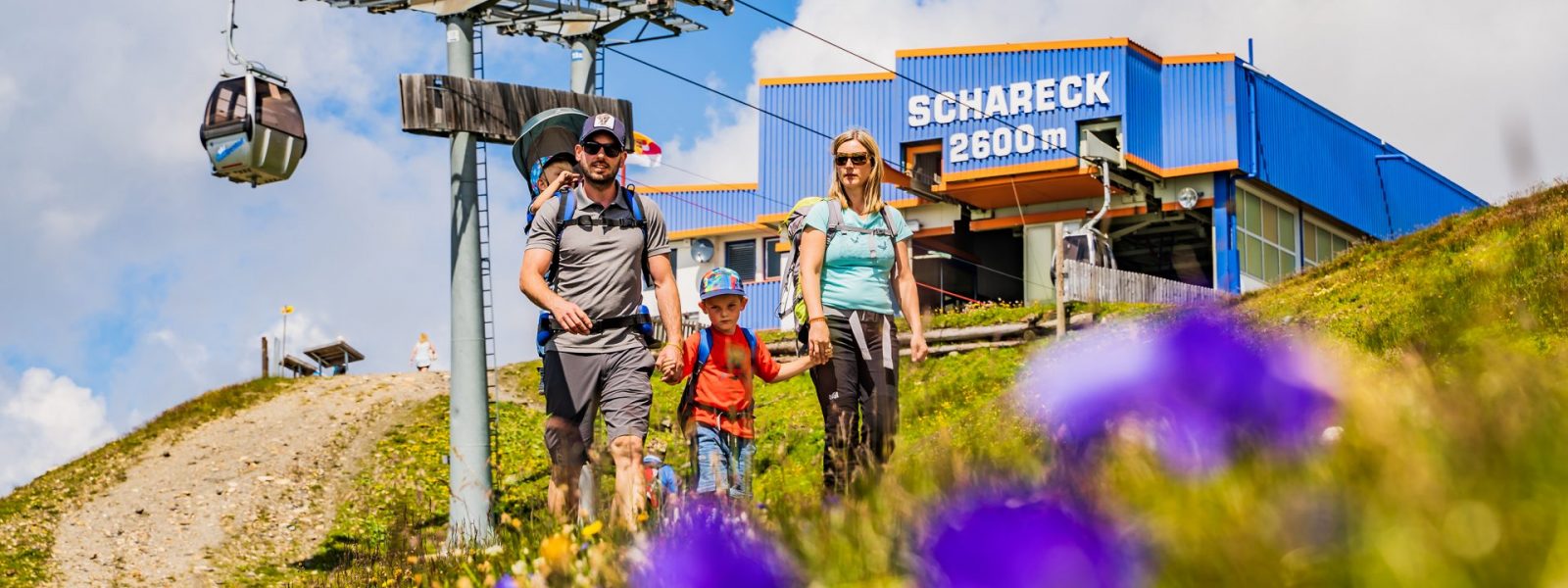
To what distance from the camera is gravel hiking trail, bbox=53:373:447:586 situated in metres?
14.6

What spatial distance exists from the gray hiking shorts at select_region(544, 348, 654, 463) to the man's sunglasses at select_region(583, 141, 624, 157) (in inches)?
34.8

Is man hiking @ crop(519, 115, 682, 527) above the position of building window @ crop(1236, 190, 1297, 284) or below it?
below

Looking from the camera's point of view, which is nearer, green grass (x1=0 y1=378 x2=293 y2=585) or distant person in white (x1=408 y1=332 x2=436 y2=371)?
green grass (x1=0 y1=378 x2=293 y2=585)

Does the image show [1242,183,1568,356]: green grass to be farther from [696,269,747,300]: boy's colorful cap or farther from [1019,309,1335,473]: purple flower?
[696,269,747,300]: boy's colorful cap

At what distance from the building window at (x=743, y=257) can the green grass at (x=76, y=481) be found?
1718cm

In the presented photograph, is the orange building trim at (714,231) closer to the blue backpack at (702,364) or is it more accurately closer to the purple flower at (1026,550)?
the blue backpack at (702,364)

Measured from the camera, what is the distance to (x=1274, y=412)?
113 centimetres

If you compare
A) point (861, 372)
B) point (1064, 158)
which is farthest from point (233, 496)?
point (1064, 158)

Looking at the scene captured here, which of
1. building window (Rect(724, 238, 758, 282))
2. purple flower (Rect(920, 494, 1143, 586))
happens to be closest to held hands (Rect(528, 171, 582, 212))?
purple flower (Rect(920, 494, 1143, 586))

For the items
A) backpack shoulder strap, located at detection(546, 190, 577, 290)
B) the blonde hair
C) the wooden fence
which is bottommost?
backpack shoulder strap, located at detection(546, 190, 577, 290)

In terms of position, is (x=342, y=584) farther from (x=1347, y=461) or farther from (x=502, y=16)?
(x=502, y=16)

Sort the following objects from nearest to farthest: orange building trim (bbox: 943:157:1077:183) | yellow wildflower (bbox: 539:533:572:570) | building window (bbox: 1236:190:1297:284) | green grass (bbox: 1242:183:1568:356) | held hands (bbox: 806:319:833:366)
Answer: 1. green grass (bbox: 1242:183:1568:356)
2. yellow wildflower (bbox: 539:533:572:570)
3. held hands (bbox: 806:319:833:366)
4. orange building trim (bbox: 943:157:1077:183)
5. building window (bbox: 1236:190:1297:284)

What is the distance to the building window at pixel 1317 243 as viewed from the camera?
38.6 m

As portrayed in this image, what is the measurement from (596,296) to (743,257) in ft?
118
